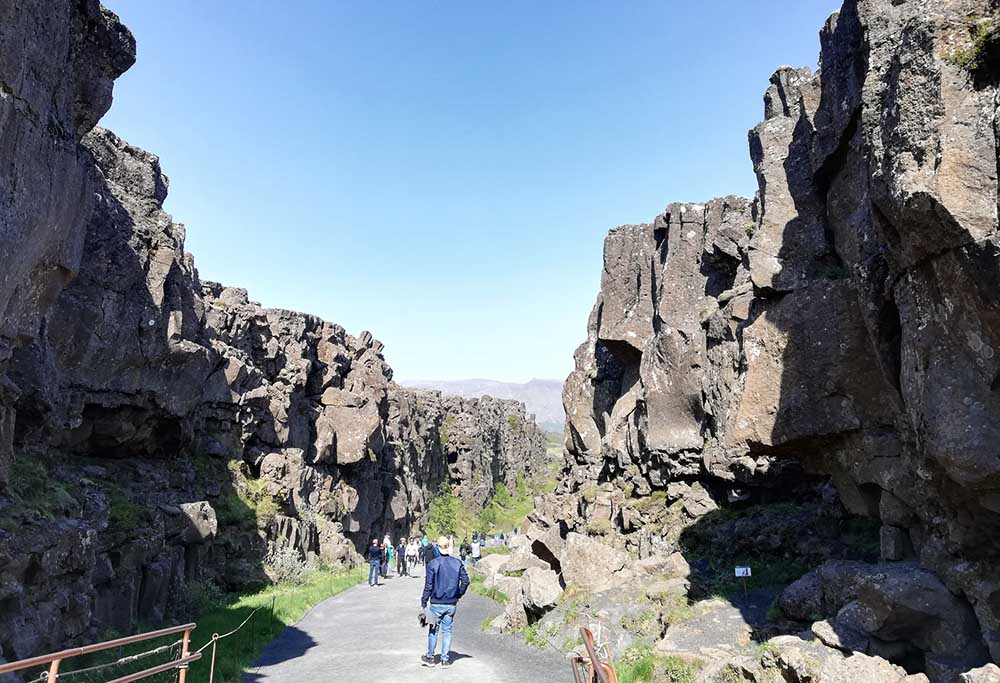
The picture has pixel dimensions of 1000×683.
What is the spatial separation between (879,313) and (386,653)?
1115 cm

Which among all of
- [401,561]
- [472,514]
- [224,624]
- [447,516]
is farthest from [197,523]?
[472,514]

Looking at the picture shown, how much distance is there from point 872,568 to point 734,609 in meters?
4.10

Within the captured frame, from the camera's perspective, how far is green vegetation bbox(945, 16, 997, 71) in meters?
7.20

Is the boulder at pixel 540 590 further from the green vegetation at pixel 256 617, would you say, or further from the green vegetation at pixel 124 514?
the green vegetation at pixel 124 514

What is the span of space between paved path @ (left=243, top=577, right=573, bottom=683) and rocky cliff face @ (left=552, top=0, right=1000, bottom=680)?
5.90 metres

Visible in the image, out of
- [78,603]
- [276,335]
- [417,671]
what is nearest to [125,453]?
[78,603]

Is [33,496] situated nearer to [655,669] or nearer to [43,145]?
[43,145]

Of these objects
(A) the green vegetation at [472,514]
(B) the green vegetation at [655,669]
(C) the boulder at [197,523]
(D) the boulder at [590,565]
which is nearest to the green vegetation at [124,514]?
(C) the boulder at [197,523]

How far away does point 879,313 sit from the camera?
9516mm

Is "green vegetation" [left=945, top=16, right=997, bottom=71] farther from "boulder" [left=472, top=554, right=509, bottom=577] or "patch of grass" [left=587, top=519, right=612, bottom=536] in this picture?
"boulder" [left=472, top=554, right=509, bottom=577]

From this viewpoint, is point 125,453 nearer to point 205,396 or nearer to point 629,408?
point 205,396

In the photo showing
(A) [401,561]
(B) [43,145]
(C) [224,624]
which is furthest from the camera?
(A) [401,561]

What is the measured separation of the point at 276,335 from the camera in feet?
124

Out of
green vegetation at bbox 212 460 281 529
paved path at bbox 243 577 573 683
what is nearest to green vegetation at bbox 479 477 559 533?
green vegetation at bbox 212 460 281 529
